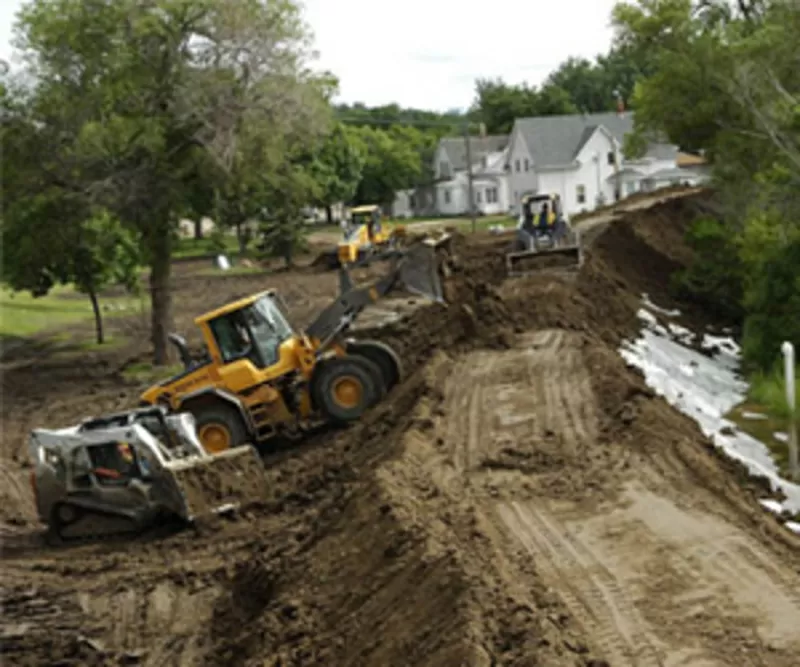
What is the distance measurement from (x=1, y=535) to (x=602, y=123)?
2887 inches

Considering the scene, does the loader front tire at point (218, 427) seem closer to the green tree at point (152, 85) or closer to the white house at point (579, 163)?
the green tree at point (152, 85)

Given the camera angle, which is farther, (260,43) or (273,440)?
(260,43)

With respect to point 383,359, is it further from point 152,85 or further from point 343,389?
point 152,85

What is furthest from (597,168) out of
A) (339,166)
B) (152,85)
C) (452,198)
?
(152,85)

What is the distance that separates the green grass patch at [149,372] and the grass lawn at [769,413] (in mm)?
15176

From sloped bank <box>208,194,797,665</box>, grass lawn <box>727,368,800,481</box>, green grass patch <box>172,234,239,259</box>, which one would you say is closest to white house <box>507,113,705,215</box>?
green grass patch <box>172,234,239,259</box>

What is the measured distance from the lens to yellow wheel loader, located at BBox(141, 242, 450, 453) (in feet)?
66.8

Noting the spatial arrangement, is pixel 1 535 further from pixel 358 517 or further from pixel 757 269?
pixel 757 269

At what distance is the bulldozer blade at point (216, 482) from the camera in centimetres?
1725

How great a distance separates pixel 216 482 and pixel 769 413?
11.4m

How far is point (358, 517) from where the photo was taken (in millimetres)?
14641

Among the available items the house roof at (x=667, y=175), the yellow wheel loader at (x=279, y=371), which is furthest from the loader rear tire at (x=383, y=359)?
the house roof at (x=667, y=175)

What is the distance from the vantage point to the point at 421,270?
21250mm

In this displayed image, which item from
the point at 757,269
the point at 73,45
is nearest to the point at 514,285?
the point at 757,269
